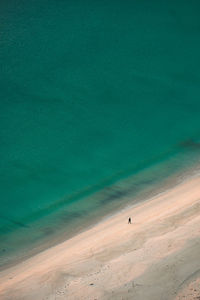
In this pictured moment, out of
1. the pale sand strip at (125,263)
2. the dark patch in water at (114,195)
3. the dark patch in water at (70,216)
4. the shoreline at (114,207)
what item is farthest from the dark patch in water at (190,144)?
the dark patch in water at (70,216)

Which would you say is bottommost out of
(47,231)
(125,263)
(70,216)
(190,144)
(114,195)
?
(125,263)

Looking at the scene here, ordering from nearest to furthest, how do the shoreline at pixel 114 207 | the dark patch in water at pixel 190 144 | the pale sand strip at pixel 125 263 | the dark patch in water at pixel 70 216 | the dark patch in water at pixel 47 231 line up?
the pale sand strip at pixel 125 263 → the shoreline at pixel 114 207 → the dark patch in water at pixel 47 231 → the dark patch in water at pixel 70 216 → the dark patch in water at pixel 190 144

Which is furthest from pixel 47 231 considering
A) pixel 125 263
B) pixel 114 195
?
pixel 125 263

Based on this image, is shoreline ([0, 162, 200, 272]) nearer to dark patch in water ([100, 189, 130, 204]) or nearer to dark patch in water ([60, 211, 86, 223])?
dark patch in water ([100, 189, 130, 204])

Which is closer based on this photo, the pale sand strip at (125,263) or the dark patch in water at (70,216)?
the pale sand strip at (125,263)

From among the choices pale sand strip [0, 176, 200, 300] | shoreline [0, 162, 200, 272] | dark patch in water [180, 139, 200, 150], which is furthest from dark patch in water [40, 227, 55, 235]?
dark patch in water [180, 139, 200, 150]

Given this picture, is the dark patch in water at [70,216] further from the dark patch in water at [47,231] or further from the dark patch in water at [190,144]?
the dark patch in water at [190,144]

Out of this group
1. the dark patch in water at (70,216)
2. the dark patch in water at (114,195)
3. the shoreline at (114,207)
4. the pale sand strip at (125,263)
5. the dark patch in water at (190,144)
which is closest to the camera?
the pale sand strip at (125,263)

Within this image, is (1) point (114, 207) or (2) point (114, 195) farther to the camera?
(2) point (114, 195)

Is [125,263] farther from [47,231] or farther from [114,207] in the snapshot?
[114,207]
